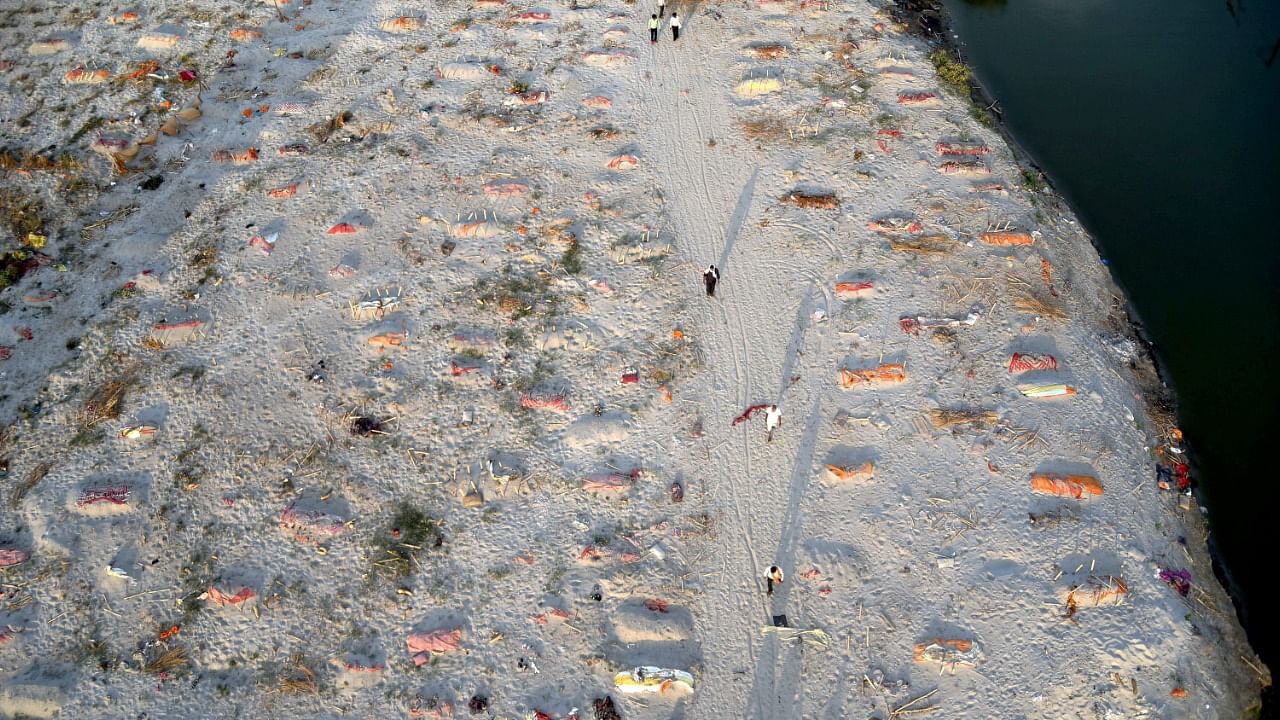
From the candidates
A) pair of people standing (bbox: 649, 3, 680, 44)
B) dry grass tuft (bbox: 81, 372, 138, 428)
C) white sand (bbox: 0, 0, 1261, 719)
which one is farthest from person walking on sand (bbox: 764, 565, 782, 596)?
pair of people standing (bbox: 649, 3, 680, 44)

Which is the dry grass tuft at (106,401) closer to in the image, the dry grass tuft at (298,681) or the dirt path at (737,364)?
the dry grass tuft at (298,681)

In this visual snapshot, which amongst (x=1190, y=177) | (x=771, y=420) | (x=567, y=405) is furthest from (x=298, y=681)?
(x=1190, y=177)

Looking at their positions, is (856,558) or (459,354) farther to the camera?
(459,354)

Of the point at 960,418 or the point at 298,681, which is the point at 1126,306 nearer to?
the point at 960,418

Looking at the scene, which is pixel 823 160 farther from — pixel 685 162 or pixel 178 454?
pixel 178 454

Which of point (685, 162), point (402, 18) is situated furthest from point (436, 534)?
point (402, 18)

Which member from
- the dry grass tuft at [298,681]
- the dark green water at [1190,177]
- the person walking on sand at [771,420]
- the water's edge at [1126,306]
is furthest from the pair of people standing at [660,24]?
the dry grass tuft at [298,681]

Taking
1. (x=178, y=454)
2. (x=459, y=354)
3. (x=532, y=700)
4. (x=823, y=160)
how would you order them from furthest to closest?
1. (x=823, y=160)
2. (x=459, y=354)
3. (x=178, y=454)
4. (x=532, y=700)
